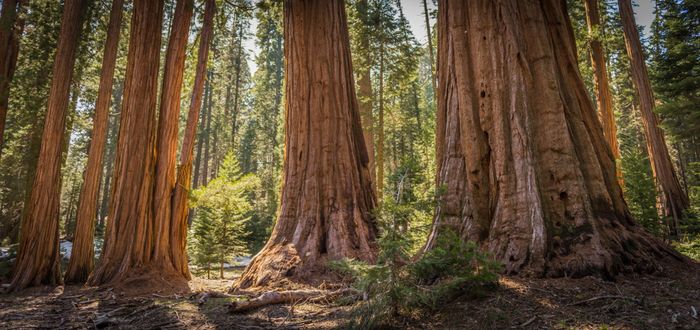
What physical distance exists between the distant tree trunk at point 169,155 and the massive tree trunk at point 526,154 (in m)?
5.91

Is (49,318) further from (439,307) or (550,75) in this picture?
(550,75)

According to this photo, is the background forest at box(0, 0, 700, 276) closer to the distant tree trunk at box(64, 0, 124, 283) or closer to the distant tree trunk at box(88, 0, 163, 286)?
the distant tree trunk at box(88, 0, 163, 286)

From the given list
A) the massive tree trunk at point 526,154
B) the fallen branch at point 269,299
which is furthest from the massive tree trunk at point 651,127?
the fallen branch at point 269,299

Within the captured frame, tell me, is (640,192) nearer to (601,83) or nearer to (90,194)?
(601,83)

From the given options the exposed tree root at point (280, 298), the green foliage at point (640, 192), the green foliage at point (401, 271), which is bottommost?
the exposed tree root at point (280, 298)

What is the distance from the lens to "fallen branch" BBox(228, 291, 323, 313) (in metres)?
3.69

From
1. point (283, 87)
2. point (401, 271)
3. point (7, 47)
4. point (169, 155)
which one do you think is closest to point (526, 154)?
point (401, 271)

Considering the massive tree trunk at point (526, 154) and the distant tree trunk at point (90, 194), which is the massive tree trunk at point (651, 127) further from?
the distant tree trunk at point (90, 194)

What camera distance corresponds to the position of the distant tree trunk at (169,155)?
6.79 m

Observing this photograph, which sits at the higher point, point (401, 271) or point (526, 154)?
point (526, 154)

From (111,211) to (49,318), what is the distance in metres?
3.04

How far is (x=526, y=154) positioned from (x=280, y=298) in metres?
3.49

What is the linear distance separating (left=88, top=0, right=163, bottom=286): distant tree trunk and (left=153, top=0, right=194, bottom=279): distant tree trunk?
149 mm

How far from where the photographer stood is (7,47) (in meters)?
9.12
